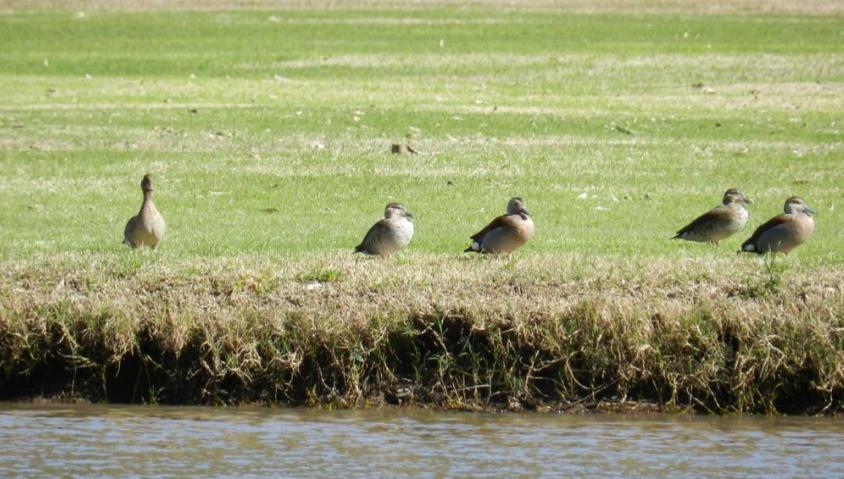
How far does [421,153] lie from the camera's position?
959 inches

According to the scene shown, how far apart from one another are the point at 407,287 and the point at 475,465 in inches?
104

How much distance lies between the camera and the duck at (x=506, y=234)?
1432 centimetres

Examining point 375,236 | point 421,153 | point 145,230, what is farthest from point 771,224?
point 421,153

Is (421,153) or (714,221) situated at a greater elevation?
(421,153)

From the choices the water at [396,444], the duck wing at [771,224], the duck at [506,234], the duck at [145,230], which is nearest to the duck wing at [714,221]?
the duck wing at [771,224]

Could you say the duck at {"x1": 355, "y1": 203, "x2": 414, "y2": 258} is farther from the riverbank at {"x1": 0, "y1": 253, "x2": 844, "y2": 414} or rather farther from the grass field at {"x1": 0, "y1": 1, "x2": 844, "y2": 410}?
the riverbank at {"x1": 0, "y1": 253, "x2": 844, "y2": 414}

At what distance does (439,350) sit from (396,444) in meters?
1.27

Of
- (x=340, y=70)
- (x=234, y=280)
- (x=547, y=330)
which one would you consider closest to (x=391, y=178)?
(x=234, y=280)

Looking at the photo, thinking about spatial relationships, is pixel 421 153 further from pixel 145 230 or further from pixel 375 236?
pixel 375 236

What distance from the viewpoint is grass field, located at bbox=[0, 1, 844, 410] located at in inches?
493

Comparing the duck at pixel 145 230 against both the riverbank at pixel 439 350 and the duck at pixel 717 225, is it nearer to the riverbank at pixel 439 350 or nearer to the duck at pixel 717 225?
the riverbank at pixel 439 350

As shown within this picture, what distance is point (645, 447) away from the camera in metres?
10.4

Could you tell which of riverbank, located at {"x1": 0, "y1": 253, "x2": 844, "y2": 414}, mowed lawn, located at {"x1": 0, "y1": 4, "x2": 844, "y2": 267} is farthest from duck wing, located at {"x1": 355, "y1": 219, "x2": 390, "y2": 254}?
riverbank, located at {"x1": 0, "y1": 253, "x2": 844, "y2": 414}

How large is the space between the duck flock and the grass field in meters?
0.27
